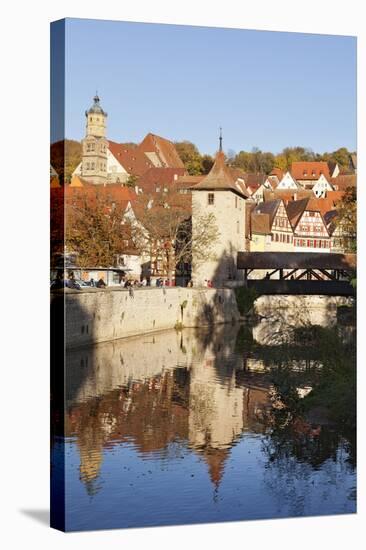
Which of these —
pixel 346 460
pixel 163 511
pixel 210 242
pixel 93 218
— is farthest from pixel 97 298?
pixel 163 511

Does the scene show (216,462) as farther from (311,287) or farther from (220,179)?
(311,287)

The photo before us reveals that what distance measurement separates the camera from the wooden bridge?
13.5 meters

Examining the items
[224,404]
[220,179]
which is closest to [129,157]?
[220,179]

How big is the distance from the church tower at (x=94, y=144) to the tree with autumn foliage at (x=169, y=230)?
11.0 ft

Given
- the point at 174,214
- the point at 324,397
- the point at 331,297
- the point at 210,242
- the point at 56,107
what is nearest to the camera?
the point at 56,107

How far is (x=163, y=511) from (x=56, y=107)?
3.57 metres

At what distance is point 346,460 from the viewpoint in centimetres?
1195

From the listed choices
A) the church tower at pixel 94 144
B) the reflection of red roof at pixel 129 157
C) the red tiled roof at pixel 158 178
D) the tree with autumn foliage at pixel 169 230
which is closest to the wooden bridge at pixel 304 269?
the tree with autumn foliage at pixel 169 230

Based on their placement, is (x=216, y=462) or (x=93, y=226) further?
(x=93, y=226)

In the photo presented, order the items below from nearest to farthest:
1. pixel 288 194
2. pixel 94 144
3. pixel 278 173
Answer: pixel 94 144
pixel 278 173
pixel 288 194

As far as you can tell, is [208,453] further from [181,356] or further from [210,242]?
[181,356]

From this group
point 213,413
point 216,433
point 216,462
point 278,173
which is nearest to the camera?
point 216,462

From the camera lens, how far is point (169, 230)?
58.0ft

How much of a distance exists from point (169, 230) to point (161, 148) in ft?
14.6
